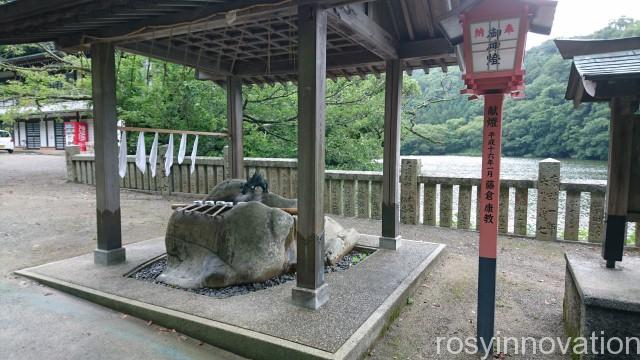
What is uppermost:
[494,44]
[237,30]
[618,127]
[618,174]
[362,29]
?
[237,30]

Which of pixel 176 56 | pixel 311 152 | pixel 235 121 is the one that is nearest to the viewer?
pixel 311 152

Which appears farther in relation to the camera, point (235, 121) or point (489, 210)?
point (235, 121)

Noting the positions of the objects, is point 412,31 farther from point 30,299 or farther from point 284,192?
point 30,299

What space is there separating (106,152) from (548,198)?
6.68 metres

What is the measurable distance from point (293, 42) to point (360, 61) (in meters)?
1.03

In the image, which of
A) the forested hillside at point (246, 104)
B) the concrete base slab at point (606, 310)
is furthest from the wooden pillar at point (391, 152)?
the forested hillside at point (246, 104)

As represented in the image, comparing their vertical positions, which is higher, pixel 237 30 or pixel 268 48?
pixel 237 30

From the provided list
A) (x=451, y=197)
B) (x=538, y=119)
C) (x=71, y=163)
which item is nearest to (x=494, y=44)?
(x=451, y=197)

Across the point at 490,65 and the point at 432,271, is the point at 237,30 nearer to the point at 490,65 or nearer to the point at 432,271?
the point at 490,65

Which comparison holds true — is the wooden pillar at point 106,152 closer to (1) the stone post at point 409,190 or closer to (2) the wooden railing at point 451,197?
(2) the wooden railing at point 451,197

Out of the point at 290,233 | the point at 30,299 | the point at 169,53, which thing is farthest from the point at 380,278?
the point at 169,53

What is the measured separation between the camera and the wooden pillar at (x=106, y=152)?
4.55 m

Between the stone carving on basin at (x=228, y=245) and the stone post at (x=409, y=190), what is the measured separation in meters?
3.41

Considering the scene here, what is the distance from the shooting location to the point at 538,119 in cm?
1570
